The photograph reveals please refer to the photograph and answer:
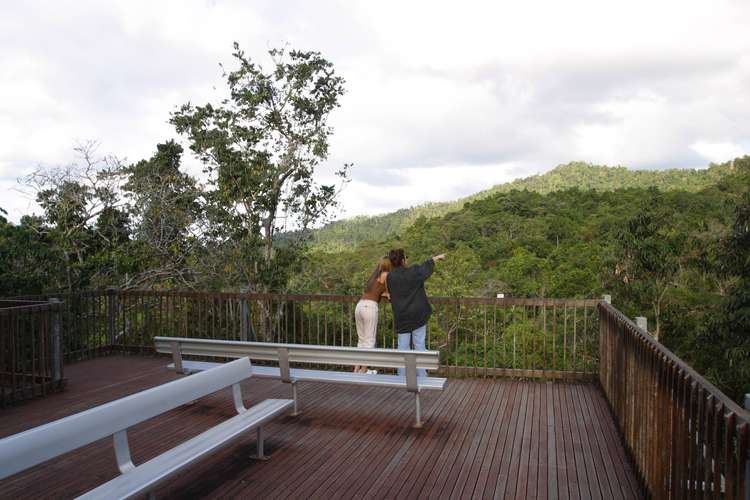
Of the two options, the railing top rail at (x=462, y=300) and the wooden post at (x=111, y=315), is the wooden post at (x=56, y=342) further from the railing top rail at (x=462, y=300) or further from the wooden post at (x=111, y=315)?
the wooden post at (x=111, y=315)

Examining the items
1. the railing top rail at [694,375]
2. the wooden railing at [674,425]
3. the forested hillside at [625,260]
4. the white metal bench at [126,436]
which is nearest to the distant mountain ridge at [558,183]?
the forested hillside at [625,260]

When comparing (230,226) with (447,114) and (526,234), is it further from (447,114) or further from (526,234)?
(526,234)

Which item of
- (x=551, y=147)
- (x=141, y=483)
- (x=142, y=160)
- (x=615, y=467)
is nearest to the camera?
(x=141, y=483)

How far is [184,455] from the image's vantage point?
10.7 ft

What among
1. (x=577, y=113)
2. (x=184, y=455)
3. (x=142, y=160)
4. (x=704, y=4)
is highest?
(x=577, y=113)

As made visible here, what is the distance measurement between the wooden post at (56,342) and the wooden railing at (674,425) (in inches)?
232

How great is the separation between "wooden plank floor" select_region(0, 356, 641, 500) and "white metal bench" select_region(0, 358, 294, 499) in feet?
1.21

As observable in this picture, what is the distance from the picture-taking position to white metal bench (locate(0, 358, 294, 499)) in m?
2.39

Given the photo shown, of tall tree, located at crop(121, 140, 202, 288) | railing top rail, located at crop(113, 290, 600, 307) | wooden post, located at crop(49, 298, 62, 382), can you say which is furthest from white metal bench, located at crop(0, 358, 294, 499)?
tall tree, located at crop(121, 140, 202, 288)

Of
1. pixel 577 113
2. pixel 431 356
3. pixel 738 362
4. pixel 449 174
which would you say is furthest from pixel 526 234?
pixel 431 356

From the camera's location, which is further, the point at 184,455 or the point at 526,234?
the point at 526,234

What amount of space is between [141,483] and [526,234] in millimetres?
38440

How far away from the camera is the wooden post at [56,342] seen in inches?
247

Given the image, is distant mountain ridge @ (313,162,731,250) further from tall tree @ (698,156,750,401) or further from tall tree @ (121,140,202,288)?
tall tree @ (121,140,202,288)
